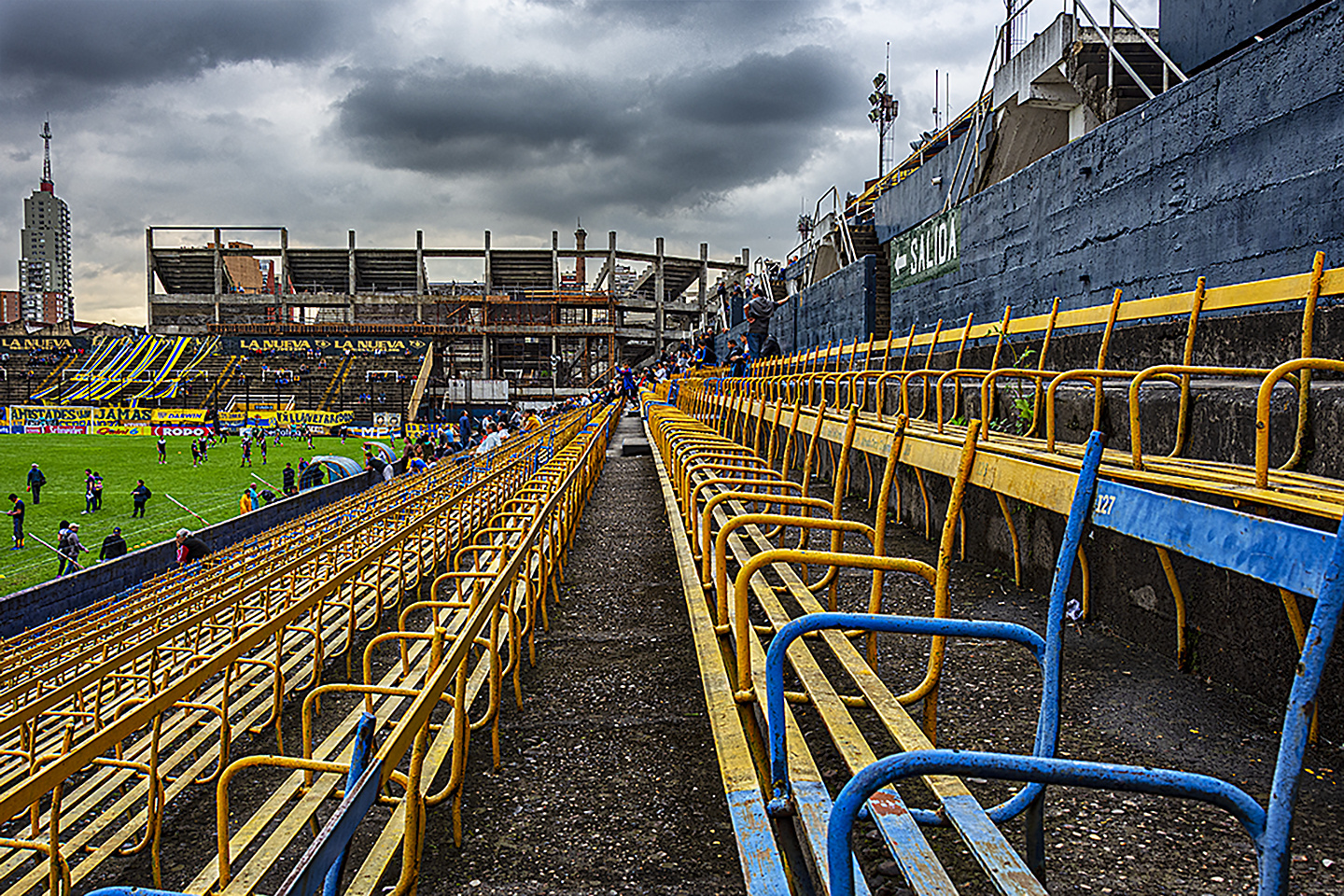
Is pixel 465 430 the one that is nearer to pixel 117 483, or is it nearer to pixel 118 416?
pixel 117 483

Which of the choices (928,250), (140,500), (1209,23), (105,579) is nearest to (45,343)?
(140,500)

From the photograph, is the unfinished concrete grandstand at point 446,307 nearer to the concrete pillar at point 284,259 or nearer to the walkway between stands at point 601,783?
the concrete pillar at point 284,259

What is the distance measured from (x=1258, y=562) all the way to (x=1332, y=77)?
5.71m

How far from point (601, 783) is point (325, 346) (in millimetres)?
59958

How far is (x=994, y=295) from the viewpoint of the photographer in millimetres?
10398

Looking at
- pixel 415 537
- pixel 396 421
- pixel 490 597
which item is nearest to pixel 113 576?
pixel 415 537

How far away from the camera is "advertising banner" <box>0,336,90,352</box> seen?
5781 cm

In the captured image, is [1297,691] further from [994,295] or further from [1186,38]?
[994,295]

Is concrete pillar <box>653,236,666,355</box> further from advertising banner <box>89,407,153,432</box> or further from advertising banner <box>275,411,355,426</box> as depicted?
advertising banner <box>89,407,153,432</box>

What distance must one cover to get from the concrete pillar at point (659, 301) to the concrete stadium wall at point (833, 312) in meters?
44.8

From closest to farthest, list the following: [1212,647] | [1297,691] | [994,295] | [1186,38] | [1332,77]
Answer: [1297,691] < [1212,647] < [1332,77] < [1186,38] < [994,295]

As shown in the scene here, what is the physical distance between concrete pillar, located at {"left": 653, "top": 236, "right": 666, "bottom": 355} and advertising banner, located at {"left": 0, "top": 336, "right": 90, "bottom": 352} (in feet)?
135

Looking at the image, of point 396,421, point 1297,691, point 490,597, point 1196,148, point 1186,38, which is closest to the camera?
point 1297,691

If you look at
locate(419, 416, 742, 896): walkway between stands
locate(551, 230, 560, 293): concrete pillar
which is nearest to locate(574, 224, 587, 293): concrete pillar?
locate(551, 230, 560, 293): concrete pillar
